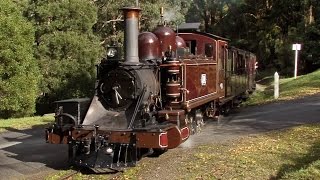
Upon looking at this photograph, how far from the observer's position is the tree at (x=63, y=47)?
79.5 feet

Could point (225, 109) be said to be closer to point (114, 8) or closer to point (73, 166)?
point (73, 166)

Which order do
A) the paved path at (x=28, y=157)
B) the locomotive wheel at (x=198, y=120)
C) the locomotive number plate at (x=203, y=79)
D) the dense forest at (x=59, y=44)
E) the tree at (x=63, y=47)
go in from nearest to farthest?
the paved path at (x=28, y=157) → the locomotive number plate at (x=203, y=79) → the locomotive wheel at (x=198, y=120) → the dense forest at (x=59, y=44) → the tree at (x=63, y=47)

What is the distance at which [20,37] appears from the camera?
2075 centimetres

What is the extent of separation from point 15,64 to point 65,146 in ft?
32.8

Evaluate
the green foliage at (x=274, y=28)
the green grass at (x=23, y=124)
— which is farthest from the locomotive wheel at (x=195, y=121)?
the green foliage at (x=274, y=28)

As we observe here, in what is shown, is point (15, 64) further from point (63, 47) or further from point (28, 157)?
point (28, 157)

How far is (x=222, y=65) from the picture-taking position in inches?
576

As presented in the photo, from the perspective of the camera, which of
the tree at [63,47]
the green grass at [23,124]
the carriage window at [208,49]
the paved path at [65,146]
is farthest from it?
the tree at [63,47]

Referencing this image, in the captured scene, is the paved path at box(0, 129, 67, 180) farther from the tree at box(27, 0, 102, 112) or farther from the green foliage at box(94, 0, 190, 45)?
the green foliage at box(94, 0, 190, 45)

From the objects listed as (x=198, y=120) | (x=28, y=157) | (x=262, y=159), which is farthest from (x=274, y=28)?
(x=28, y=157)

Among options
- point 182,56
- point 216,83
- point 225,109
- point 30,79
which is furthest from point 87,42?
point 182,56

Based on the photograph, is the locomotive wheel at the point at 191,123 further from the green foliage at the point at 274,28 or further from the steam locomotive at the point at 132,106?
the green foliage at the point at 274,28

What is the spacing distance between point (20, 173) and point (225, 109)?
9930 mm

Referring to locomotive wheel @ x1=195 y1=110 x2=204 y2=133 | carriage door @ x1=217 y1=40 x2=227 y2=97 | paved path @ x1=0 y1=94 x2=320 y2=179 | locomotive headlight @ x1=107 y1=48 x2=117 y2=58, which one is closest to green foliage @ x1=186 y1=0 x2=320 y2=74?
paved path @ x1=0 y1=94 x2=320 y2=179
